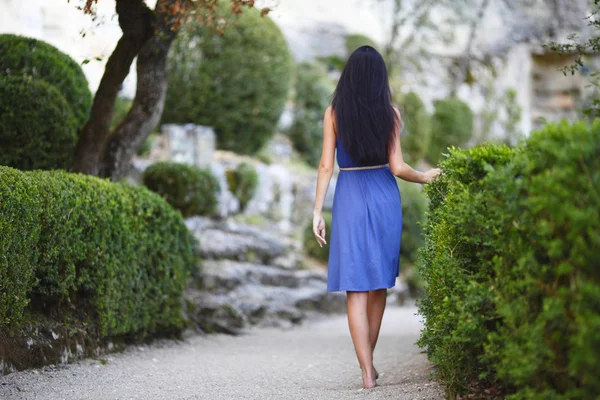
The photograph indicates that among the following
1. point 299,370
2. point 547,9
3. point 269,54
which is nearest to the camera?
point 299,370

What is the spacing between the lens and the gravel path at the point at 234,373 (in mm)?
4172

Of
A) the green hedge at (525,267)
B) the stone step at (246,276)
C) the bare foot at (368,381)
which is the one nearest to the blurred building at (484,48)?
the stone step at (246,276)

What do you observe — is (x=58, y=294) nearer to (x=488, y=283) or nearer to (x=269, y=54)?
(x=488, y=283)

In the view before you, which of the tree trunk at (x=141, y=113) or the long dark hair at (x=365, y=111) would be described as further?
the tree trunk at (x=141, y=113)

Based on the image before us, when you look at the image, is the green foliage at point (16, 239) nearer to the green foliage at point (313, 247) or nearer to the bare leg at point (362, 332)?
the bare leg at point (362, 332)

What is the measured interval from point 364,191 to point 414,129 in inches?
576

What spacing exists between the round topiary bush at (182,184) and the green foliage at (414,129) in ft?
32.6

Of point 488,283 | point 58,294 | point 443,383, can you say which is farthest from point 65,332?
point 488,283

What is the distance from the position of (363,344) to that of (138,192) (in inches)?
107

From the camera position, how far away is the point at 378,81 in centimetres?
444

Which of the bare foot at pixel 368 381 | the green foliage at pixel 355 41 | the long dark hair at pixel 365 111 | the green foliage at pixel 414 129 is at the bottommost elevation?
the bare foot at pixel 368 381

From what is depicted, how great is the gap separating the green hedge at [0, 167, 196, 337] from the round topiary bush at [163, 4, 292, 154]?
17.8ft

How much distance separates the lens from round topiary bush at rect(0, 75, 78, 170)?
609 centimetres

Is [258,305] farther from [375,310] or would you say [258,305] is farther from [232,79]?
[232,79]
